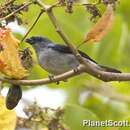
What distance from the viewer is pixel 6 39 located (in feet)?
4.99

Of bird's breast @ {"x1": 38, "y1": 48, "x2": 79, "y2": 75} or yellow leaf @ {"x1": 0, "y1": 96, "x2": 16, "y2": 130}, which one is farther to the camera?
bird's breast @ {"x1": 38, "y1": 48, "x2": 79, "y2": 75}

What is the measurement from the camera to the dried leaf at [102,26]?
1370 millimetres

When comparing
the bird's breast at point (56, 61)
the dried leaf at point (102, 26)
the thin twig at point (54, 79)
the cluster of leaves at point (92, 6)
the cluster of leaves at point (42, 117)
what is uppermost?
the cluster of leaves at point (92, 6)

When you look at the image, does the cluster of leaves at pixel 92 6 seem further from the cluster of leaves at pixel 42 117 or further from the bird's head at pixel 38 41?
the bird's head at pixel 38 41

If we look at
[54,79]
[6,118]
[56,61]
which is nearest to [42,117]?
[6,118]

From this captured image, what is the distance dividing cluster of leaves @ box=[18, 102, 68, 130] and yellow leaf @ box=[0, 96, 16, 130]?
0.63 feet

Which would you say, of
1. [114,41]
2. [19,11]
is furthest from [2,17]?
[114,41]

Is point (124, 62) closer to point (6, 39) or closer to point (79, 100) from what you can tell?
point (79, 100)

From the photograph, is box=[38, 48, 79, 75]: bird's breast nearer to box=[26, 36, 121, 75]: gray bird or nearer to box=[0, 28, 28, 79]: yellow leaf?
box=[26, 36, 121, 75]: gray bird

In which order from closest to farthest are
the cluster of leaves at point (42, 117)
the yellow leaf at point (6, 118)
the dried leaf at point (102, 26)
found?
the dried leaf at point (102, 26) < the yellow leaf at point (6, 118) < the cluster of leaves at point (42, 117)

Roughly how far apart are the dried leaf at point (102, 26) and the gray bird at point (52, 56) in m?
0.71

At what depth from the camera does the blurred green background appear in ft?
8.22

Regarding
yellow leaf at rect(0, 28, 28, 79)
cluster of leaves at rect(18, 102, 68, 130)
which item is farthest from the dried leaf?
cluster of leaves at rect(18, 102, 68, 130)

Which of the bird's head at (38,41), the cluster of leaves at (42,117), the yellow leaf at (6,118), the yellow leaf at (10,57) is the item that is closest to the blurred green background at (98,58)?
the bird's head at (38,41)
